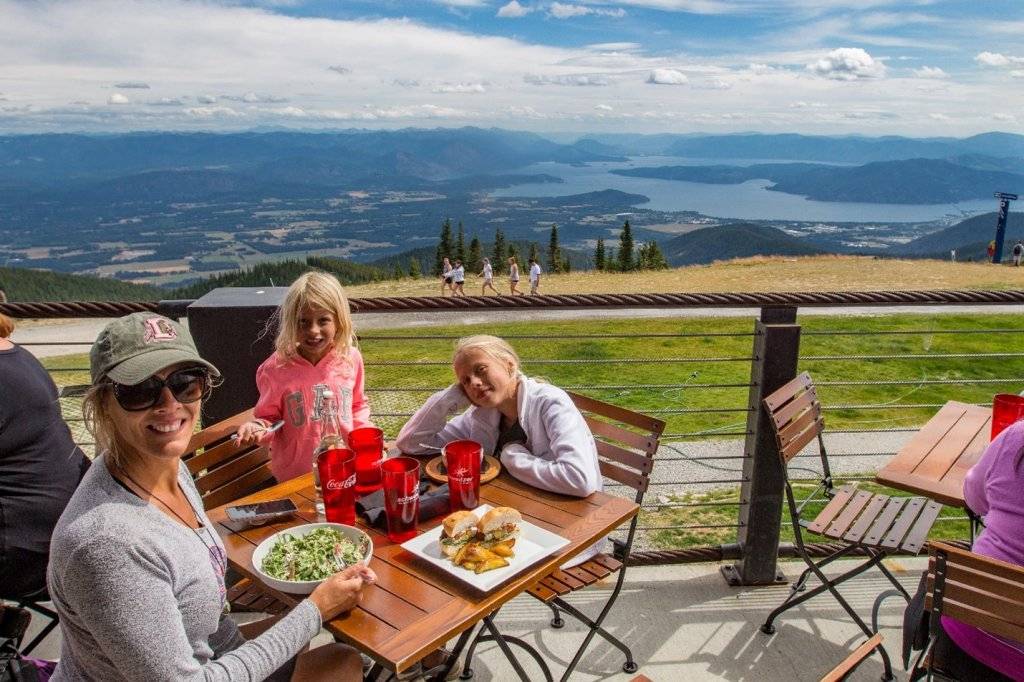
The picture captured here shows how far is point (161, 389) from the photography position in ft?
5.88

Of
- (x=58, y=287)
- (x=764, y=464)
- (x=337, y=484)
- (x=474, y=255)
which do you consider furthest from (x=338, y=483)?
(x=58, y=287)

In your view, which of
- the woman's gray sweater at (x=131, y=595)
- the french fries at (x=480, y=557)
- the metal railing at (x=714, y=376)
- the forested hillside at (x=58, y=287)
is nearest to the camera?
the woman's gray sweater at (x=131, y=595)

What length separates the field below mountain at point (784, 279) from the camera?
3719 cm

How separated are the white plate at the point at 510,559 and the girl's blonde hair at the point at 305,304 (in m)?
1.38

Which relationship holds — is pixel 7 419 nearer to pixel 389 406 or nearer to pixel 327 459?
pixel 327 459

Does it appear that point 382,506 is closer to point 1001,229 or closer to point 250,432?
point 250,432

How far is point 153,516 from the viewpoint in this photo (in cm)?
178

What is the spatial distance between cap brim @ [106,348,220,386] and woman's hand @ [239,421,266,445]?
140cm

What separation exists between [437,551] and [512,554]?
0.77ft

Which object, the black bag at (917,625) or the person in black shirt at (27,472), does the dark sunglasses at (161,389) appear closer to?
the person in black shirt at (27,472)

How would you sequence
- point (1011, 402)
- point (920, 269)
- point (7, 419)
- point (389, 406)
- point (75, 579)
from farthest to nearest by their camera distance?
point (920, 269)
point (389, 406)
point (1011, 402)
point (7, 419)
point (75, 579)

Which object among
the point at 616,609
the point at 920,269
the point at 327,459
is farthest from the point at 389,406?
the point at 920,269

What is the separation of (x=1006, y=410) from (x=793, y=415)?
895 mm

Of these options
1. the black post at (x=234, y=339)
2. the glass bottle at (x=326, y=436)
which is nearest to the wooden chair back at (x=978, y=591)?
the glass bottle at (x=326, y=436)
